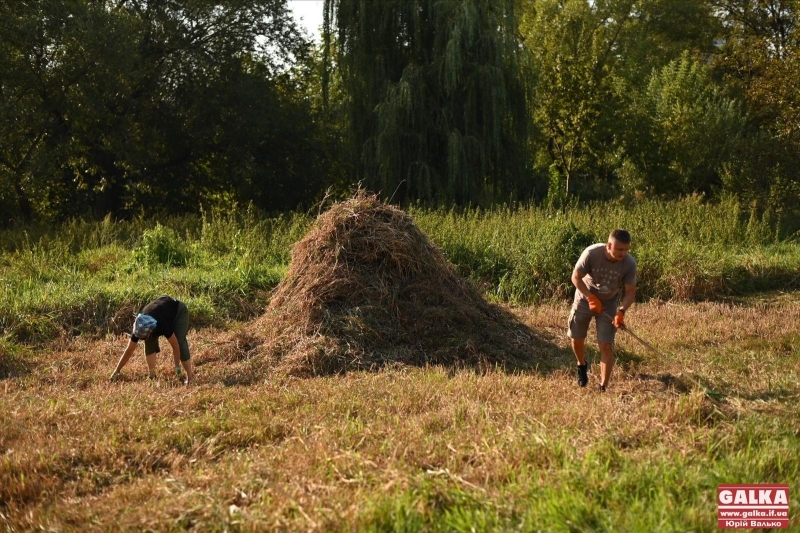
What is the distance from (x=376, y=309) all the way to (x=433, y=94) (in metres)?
13.6

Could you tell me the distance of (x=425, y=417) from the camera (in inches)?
234

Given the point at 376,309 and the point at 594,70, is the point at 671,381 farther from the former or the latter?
the point at 594,70

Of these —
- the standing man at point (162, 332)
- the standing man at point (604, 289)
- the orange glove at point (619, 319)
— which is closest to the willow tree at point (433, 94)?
the standing man at point (162, 332)

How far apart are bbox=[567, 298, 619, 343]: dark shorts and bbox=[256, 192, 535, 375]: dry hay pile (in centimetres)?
113

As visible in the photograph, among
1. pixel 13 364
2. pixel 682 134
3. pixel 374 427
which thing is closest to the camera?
pixel 374 427

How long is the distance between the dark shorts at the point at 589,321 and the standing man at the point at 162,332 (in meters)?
3.86

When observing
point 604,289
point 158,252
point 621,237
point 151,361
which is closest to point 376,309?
point 151,361

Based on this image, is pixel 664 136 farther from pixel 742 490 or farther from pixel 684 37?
pixel 742 490

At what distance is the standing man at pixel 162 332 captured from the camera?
7648mm

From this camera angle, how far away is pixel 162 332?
7.80m

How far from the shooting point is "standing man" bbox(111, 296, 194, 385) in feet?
25.1

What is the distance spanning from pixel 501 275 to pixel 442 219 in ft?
9.13

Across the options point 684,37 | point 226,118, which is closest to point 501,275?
point 226,118

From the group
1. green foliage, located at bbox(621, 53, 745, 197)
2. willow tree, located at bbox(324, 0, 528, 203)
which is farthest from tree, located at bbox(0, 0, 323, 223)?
green foliage, located at bbox(621, 53, 745, 197)
